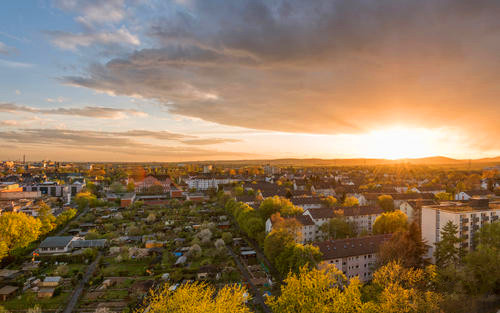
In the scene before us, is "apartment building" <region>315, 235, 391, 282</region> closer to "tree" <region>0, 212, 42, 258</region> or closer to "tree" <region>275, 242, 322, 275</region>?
"tree" <region>275, 242, 322, 275</region>

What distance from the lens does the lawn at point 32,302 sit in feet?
66.9

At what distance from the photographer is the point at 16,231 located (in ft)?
97.1

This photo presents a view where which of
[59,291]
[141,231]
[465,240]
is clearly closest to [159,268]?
[59,291]

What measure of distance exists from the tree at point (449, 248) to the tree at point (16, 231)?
121ft

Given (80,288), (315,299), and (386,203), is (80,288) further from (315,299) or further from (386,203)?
(386,203)

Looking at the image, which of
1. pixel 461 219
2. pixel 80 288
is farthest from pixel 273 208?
pixel 80 288

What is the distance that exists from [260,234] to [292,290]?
19536mm

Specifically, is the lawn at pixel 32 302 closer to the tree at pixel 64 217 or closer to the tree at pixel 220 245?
the tree at pixel 220 245

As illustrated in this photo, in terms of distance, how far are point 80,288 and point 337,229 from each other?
24.4m

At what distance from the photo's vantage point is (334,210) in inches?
1438

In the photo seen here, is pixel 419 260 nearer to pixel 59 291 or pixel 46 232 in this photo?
pixel 59 291

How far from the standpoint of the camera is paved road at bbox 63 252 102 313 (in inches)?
801

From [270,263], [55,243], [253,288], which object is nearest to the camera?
[253,288]

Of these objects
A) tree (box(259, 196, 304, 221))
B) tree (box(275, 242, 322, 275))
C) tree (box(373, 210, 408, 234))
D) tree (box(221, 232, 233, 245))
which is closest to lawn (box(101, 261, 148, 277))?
tree (box(221, 232, 233, 245))
